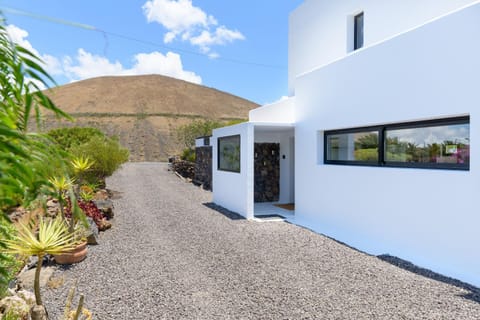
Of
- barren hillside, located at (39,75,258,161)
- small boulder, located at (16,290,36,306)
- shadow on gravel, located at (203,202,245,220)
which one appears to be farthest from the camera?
barren hillside, located at (39,75,258,161)

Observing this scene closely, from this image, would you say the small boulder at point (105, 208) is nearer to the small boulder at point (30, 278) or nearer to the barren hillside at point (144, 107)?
the small boulder at point (30, 278)

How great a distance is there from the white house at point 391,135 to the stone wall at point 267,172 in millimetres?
2005

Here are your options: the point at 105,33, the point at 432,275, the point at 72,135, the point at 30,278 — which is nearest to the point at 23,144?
the point at 105,33

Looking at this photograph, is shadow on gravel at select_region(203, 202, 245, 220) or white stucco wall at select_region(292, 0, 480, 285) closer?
white stucco wall at select_region(292, 0, 480, 285)

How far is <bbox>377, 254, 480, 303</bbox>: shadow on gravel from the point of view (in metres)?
3.97

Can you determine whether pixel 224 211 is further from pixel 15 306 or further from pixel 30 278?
pixel 15 306

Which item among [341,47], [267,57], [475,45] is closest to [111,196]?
[341,47]

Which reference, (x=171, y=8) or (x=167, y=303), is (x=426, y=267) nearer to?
(x=167, y=303)

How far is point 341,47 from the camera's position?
9211mm

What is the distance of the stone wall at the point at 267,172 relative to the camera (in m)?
11.8

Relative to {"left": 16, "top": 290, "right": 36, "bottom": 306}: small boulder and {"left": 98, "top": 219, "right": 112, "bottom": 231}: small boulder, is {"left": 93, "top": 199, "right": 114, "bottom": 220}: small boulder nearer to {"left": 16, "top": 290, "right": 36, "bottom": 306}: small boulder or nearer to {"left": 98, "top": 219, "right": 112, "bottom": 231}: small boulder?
{"left": 98, "top": 219, "right": 112, "bottom": 231}: small boulder

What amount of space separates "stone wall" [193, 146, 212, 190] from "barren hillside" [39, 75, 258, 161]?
1885 cm

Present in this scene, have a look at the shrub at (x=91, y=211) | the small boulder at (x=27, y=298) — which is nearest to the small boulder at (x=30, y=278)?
the small boulder at (x=27, y=298)

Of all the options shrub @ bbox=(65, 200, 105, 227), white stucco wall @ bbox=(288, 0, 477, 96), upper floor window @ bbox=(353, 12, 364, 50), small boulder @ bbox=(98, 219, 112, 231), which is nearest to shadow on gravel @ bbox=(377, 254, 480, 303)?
white stucco wall @ bbox=(288, 0, 477, 96)
